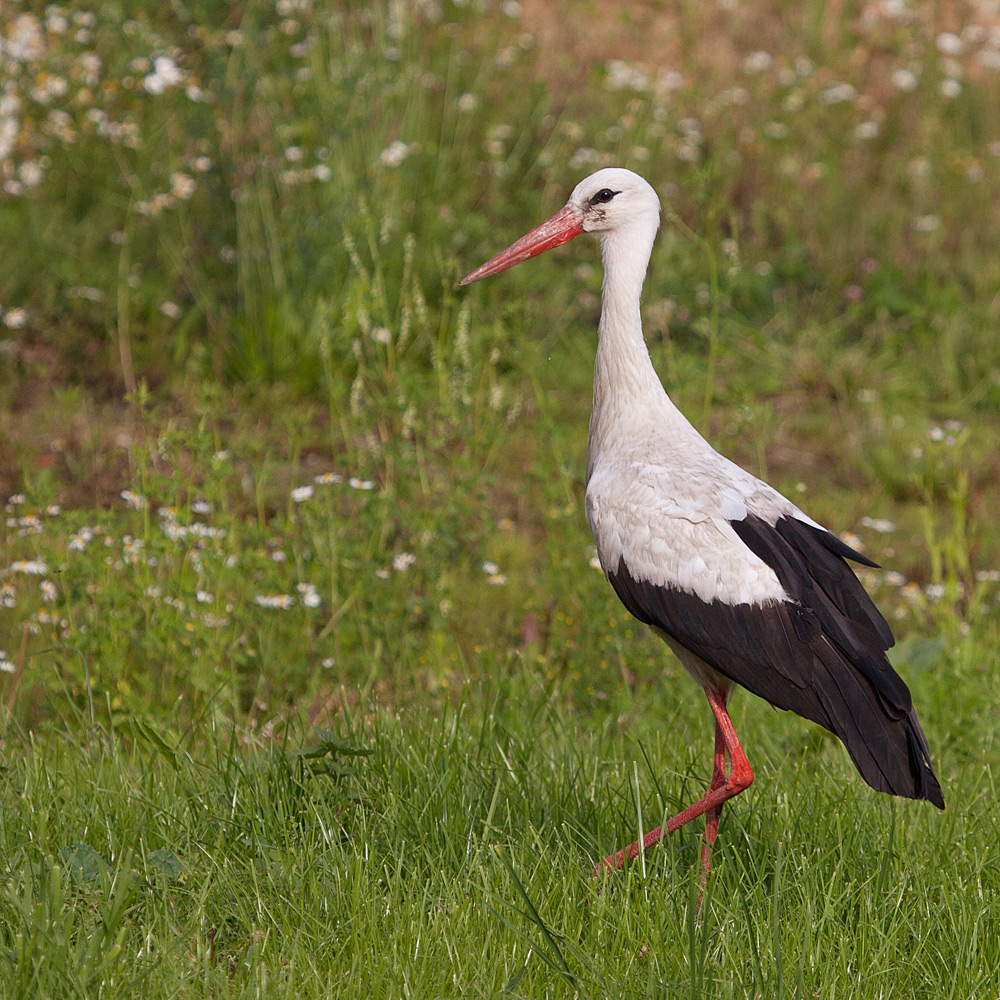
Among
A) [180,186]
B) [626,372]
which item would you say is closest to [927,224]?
[180,186]

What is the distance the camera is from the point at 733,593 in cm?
288

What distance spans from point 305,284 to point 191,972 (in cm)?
403

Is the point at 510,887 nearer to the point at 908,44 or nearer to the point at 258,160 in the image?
the point at 258,160

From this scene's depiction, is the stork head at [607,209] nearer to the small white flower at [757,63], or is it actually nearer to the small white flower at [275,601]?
the small white flower at [275,601]

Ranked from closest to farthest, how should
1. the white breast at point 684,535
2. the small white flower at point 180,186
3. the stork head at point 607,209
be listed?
the white breast at point 684,535
the stork head at point 607,209
the small white flower at point 180,186

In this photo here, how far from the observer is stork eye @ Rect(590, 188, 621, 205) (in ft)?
11.2

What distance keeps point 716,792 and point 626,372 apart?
1.13 m

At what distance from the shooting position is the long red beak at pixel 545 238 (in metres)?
3.50

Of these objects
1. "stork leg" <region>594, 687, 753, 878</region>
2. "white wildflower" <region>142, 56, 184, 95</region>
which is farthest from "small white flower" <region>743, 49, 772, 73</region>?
"stork leg" <region>594, 687, 753, 878</region>

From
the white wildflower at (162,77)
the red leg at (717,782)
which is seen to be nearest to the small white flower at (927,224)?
the white wildflower at (162,77)

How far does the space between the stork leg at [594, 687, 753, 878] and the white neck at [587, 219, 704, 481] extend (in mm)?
703

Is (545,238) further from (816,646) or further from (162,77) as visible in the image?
(162,77)

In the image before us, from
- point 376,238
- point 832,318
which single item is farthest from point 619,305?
point 832,318

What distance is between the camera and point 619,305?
337 centimetres
